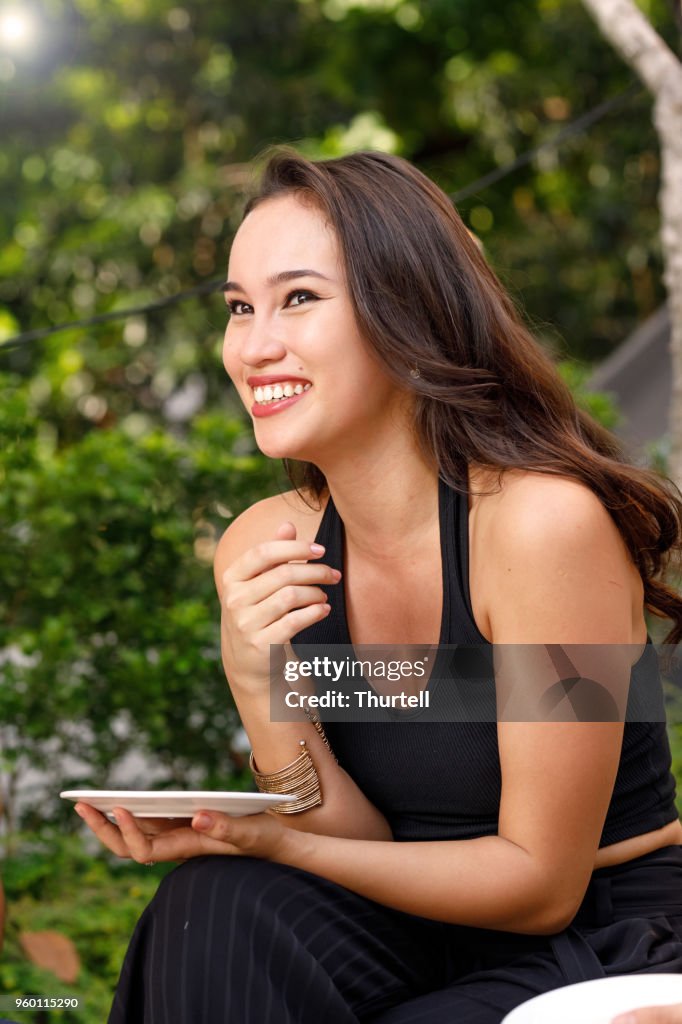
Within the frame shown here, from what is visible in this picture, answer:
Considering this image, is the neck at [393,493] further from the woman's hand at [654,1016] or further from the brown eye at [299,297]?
the woman's hand at [654,1016]

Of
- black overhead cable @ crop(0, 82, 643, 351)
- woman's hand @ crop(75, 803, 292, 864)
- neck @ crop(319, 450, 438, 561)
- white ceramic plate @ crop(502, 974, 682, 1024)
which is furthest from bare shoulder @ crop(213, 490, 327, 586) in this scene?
white ceramic plate @ crop(502, 974, 682, 1024)

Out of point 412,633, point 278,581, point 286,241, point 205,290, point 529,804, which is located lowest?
point 529,804

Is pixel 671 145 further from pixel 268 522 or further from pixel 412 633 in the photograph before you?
pixel 412 633

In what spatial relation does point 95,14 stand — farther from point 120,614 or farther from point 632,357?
point 120,614

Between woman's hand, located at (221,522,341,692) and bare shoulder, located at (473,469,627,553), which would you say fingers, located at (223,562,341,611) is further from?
bare shoulder, located at (473,469,627,553)

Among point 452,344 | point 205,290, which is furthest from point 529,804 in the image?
point 205,290

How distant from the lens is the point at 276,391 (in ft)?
6.50

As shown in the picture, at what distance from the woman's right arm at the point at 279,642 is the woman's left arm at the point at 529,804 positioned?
0.14 metres

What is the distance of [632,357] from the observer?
26.6ft

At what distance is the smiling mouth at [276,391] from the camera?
77.3 inches

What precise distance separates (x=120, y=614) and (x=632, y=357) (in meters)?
5.36

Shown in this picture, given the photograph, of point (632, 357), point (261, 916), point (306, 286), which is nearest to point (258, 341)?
point (306, 286)

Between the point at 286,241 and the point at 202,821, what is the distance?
947 millimetres

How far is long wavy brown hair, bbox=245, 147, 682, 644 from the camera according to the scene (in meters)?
1.92
